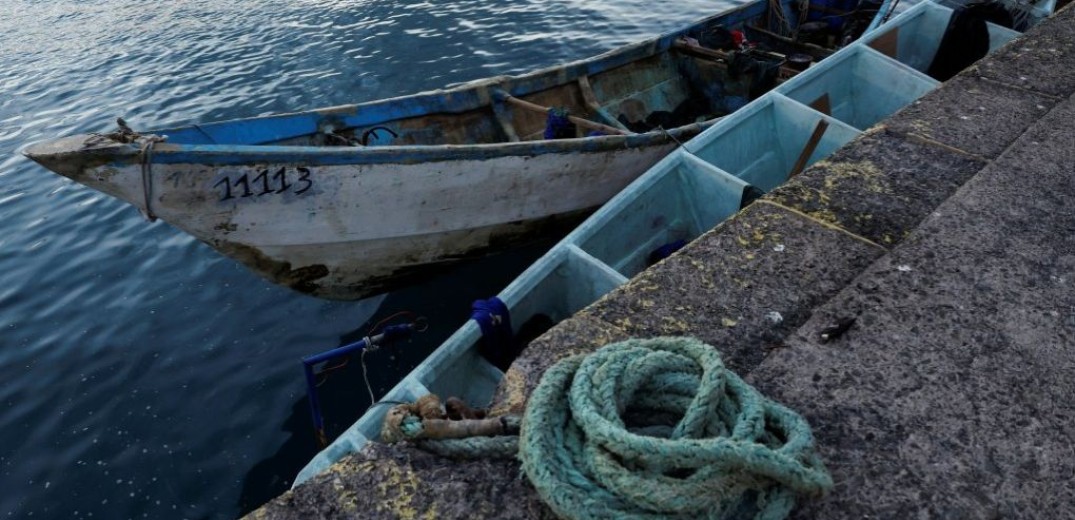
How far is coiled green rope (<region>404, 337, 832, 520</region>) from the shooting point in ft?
7.00

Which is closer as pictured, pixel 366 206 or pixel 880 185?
pixel 880 185

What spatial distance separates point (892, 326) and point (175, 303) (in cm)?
776

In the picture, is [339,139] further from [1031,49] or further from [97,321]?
[1031,49]

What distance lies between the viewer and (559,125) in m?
7.35

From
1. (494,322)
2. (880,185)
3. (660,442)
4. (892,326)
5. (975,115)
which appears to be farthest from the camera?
(975,115)

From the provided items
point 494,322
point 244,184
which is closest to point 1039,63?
point 494,322

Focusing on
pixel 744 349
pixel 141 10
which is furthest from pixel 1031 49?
pixel 141 10

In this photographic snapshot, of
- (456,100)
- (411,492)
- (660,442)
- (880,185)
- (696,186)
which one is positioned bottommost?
(696,186)

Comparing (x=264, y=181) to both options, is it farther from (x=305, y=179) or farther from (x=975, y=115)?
(x=975, y=115)

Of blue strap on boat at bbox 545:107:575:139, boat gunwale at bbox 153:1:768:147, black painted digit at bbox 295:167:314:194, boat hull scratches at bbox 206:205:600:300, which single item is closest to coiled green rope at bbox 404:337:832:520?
black painted digit at bbox 295:167:314:194

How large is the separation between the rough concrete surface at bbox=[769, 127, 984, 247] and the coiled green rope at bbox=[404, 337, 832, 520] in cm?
169

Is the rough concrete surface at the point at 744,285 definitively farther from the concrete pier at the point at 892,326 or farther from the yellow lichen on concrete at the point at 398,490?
the yellow lichen on concrete at the point at 398,490

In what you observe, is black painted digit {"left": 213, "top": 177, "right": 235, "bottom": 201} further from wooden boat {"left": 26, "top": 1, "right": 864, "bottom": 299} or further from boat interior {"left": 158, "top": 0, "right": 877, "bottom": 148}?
boat interior {"left": 158, "top": 0, "right": 877, "bottom": 148}

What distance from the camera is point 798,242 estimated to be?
3.58 meters
